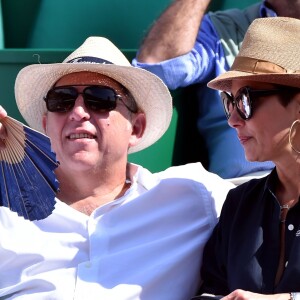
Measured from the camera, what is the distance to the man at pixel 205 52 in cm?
371

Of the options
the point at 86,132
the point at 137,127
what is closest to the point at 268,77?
the point at 86,132

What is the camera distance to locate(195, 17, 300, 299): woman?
2.38 metres

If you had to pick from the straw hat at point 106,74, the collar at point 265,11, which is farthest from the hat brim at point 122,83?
the collar at point 265,11

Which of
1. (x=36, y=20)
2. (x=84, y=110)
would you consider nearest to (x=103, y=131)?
(x=84, y=110)

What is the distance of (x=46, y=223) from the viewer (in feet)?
9.16

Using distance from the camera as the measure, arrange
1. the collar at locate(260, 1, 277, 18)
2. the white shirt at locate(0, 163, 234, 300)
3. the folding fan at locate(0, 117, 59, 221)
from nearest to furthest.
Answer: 1. the folding fan at locate(0, 117, 59, 221)
2. the white shirt at locate(0, 163, 234, 300)
3. the collar at locate(260, 1, 277, 18)

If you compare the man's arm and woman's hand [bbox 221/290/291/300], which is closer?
woman's hand [bbox 221/290/291/300]

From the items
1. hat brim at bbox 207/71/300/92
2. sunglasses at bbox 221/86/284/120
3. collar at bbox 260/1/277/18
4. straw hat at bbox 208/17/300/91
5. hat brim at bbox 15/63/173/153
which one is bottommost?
hat brim at bbox 15/63/173/153

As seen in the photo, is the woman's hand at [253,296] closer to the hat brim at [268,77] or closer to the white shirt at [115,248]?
the white shirt at [115,248]

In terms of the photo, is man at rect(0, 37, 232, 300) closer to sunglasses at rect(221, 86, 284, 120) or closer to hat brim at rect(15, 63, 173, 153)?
hat brim at rect(15, 63, 173, 153)

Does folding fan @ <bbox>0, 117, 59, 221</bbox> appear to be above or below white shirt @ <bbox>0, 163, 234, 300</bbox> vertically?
above

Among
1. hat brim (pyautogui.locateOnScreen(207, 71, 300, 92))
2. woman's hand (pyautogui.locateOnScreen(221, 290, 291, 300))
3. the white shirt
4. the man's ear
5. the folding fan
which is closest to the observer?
woman's hand (pyautogui.locateOnScreen(221, 290, 291, 300))

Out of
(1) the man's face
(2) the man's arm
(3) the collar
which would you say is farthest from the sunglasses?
(3) the collar

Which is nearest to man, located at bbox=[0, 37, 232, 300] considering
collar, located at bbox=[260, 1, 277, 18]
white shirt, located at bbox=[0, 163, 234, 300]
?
white shirt, located at bbox=[0, 163, 234, 300]
